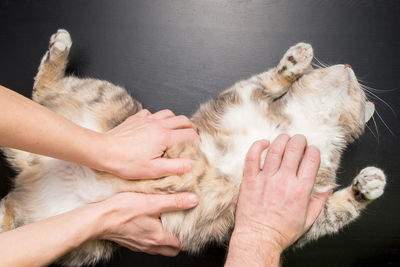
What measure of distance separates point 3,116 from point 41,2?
34.5 inches

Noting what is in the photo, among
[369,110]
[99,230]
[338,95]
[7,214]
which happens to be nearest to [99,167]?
[99,230]

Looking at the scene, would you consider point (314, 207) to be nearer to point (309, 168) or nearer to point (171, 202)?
point (309, 168)

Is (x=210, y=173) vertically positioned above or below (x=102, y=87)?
below

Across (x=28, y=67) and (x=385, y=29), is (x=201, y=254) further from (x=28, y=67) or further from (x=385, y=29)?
(x=385, y=29)

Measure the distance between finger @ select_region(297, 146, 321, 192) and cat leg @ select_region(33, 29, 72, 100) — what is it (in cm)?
106

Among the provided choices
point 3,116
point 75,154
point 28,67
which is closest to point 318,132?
point 75,154

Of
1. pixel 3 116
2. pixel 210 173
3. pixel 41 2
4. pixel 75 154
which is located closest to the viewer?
pixel 3 116

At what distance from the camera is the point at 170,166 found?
0.99 meters

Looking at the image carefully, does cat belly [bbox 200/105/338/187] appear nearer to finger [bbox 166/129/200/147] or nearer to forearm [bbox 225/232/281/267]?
finger [bbox 166/129/200/147]

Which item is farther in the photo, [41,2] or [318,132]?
[41,2]

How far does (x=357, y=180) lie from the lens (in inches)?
43.4

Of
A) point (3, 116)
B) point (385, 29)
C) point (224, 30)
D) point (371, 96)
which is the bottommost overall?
point (3, 116)

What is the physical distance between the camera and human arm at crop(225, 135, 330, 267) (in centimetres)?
88

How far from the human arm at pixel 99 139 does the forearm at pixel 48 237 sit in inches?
6.2
